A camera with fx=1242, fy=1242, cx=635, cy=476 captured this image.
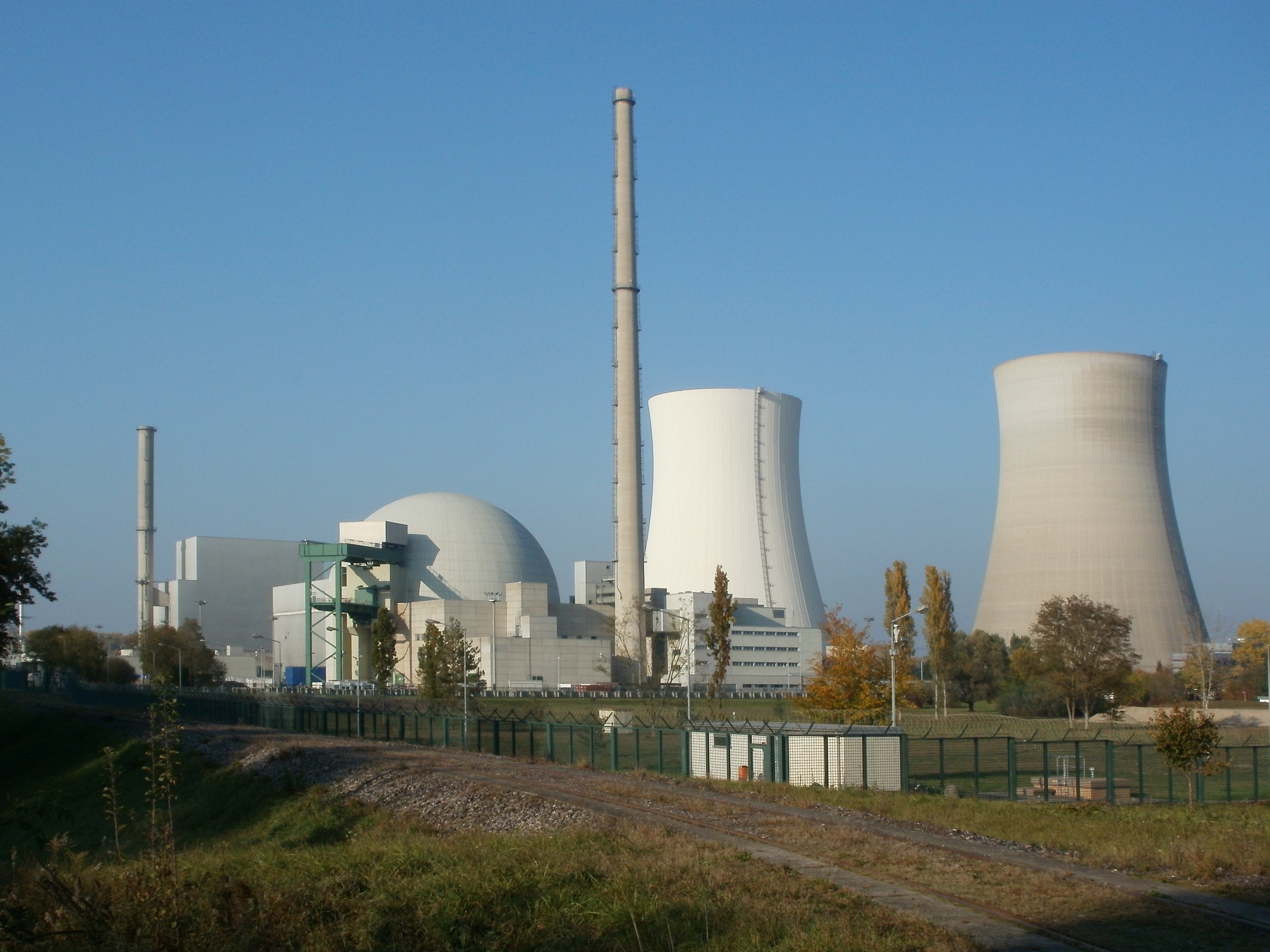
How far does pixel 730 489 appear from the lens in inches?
2377

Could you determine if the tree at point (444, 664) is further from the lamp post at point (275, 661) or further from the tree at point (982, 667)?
the lamp post at point (275, 661)

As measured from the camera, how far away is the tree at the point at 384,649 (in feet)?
241

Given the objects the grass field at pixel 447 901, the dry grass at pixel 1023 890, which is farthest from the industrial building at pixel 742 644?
the grass field at pixel 447 901

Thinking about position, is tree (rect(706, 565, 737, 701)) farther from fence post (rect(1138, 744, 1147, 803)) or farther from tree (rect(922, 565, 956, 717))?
fence post (rect(1138, 744, 1147, 803))

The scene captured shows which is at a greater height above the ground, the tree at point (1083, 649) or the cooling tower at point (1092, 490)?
the cooling tower at point (1092, 490)

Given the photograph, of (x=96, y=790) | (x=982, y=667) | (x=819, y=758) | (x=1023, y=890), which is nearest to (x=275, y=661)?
(x=982, y=667)

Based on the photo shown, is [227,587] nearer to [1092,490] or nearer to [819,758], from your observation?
[1092,490]

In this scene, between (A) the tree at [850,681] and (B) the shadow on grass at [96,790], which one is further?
(A) the tree at [850,681]

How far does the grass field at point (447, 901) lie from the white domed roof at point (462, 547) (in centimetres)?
8114

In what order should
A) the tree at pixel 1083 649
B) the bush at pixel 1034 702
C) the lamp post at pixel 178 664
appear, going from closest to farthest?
the tree at pixel 1083 649
the bush at pixel 1034 702
the lamp post at pixel 178 664

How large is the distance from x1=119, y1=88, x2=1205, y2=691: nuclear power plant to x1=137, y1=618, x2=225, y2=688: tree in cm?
693

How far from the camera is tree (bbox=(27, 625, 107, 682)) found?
8681 cm

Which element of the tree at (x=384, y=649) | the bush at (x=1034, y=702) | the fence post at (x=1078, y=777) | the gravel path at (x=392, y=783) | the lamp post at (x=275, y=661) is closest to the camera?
the gravel path at (x=392, y=783)

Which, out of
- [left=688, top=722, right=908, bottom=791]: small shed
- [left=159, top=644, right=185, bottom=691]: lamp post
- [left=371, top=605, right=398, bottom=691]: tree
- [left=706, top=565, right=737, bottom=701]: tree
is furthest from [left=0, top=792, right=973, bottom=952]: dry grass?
[left=159, top=644, right=185, bottom=691]: lamp post
